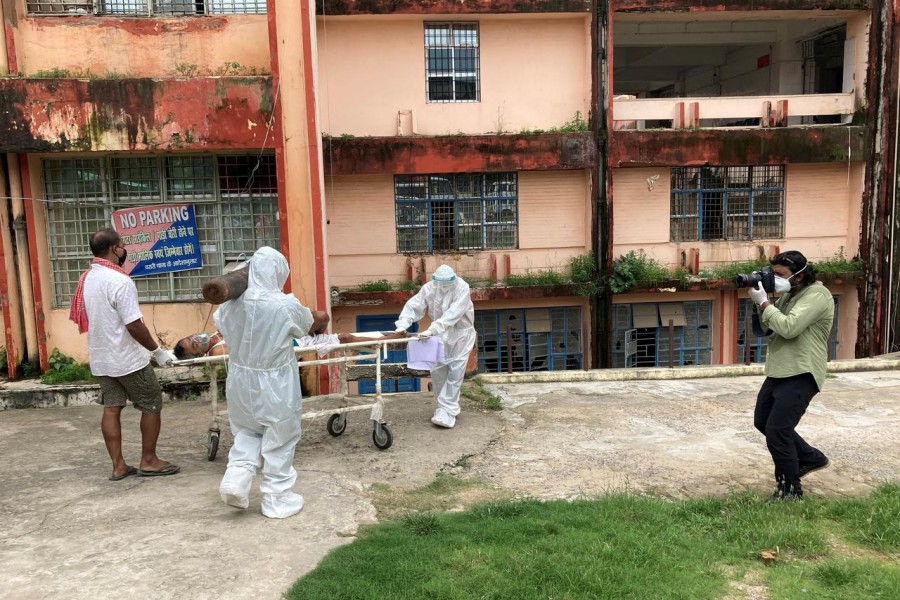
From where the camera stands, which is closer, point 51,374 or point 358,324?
point 51,374

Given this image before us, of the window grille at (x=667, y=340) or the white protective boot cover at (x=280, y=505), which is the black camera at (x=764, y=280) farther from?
the window grille at (x=667, y=340)

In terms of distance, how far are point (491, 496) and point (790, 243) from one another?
11.6 m

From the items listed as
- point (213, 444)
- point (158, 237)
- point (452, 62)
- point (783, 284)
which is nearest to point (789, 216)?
point (452, 62)

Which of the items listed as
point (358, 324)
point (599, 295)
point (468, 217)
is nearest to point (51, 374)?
point (358, 324)

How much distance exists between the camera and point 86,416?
7043mm

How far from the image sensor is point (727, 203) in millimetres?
13648

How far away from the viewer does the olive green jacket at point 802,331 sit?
437 cm

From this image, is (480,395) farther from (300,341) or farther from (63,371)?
(63,371)

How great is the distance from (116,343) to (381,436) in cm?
221

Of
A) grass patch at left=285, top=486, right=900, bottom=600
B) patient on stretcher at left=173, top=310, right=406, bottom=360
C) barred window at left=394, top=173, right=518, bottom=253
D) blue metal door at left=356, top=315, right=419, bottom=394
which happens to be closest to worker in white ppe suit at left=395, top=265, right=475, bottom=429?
patient on stretcher at left=173, top=310, right=406, bottom=360

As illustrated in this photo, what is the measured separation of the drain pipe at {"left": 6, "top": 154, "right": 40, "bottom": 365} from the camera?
310 inches

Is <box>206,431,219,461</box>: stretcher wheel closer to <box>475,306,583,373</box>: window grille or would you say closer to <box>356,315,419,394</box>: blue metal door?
<box>356,315,419,394</box>: blue metal door

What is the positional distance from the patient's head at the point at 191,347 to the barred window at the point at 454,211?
26.2 ft

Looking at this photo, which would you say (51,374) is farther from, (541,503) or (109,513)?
(541,503)
